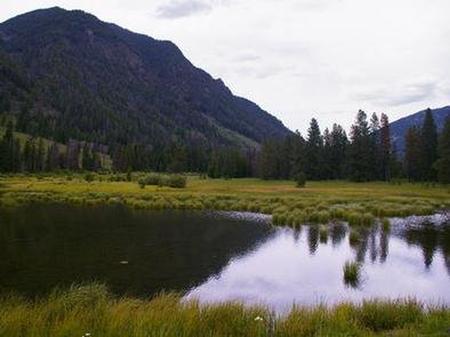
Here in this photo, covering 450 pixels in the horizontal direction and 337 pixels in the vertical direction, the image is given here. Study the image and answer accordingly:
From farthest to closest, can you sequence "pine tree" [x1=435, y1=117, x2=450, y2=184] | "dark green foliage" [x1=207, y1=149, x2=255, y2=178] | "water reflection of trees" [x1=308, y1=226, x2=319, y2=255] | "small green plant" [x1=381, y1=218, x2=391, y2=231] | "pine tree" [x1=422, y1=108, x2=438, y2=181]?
"dark green foliage" [x1=207, y1=149, x2=255, y2=178] < "pine tree" [x1=422, y1=108, x2=438, y2=181] < "pine tree" [x1=435, y1=117, x2=450, y2=184] < "small green plant" [x1=381, y1=218, x2=391, y2=231] < "water reflection of trees" [x1=308, y1=226, x2=319, y2=255]

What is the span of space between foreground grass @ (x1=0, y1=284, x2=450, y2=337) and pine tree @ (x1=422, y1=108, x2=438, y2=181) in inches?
3667

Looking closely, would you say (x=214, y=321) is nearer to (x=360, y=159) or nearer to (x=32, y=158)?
(x=360, y=159)

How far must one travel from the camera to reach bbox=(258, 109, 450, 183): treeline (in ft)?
342

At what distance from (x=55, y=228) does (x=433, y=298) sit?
2862 centimetres

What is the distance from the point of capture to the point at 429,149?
10262 cm

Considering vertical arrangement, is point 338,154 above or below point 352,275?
above

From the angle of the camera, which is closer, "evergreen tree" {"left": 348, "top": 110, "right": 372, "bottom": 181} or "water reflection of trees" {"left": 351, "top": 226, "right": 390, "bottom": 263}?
"water reflection of trees" {"left": 351, "top": 226, "right": 390, "bottom": 263}

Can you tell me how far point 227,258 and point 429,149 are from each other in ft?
270

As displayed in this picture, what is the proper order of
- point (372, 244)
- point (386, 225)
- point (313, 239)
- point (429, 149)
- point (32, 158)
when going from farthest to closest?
point (32, 158), point (429, 149), point (386, 225), point (313, 239), point (372, 244)

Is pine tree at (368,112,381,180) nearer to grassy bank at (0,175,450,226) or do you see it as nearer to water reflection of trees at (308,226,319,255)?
grassy bank at (0,175,450,226)

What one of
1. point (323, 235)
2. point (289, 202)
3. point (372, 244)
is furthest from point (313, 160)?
point (372, 244)

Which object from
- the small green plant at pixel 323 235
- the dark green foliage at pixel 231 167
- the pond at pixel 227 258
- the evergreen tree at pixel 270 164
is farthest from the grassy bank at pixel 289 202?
the dark green foliage at pixel 231 167

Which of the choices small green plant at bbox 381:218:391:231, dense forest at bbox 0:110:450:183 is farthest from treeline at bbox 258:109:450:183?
small green plant at bbox 381:218:391:231

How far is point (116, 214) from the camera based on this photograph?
53.0 meters
